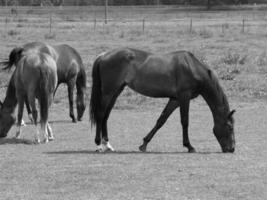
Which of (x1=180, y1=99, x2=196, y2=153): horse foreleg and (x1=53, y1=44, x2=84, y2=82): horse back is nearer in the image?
(x1=180, y1=99, x2=196, y2=153): horse foreleg

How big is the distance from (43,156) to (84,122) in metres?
6.55

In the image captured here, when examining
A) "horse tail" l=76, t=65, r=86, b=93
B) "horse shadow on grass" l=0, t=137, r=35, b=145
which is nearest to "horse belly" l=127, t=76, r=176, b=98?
"horse shadow on grass" l=0, t=137, r=35, b=145

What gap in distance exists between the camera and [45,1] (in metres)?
136

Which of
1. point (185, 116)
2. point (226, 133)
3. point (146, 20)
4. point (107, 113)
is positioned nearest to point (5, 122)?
point (107, 113)

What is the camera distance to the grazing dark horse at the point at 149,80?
13.7m

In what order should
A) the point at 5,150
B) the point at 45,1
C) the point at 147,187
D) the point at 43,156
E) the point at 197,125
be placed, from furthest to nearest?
the point at 45,1 < the point at 197,125 < the point at 5,150 < the point at 43,156 < the point at 147,187

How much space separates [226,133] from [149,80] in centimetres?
180

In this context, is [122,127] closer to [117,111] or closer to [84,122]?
[84,122]

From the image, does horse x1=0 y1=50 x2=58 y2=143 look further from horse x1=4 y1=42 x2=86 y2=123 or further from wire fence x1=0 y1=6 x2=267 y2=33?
wire fence x1=0 y1=6 x2=267 y2=33

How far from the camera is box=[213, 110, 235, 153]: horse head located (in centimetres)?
1388

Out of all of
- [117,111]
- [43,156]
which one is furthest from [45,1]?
[43,156]

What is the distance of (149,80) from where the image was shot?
45.2 feet

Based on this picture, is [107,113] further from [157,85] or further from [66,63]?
[66,63]

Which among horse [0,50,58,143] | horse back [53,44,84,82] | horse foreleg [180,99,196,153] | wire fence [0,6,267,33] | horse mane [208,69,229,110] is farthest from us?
wire fence [0,6,267,33]
